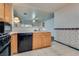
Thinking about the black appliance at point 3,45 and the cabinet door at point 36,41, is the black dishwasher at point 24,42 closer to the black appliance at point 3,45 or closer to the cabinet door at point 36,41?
the cabinet door at point 36,41

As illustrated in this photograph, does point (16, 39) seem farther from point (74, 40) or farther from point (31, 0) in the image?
point (31, 0)

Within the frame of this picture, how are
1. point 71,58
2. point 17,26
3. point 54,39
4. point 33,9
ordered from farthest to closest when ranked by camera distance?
point 54,39 → point 17,26 → point 33,9 → point 71,58

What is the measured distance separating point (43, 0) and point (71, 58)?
807mm

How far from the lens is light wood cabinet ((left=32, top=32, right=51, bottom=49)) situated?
4.77 meters

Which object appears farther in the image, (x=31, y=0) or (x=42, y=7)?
(x=42, y=7)

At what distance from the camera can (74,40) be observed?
4.68 meters

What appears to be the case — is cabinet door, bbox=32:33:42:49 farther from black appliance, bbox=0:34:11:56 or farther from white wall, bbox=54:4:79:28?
black appliance, bbox=0:34:11:56

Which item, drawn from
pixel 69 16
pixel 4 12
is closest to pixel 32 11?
pixel 4 12

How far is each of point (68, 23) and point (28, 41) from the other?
1431mm

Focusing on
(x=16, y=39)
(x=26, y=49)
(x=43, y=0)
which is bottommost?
(x=26, y=49)

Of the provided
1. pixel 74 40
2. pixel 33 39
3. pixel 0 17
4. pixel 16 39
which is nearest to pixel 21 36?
pixel 16 39

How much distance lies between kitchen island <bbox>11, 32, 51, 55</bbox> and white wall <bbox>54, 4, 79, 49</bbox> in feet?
1.61

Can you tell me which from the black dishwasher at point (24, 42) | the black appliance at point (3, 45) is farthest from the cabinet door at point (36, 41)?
the black appliance at point (3, 45)

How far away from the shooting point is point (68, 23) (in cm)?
475
